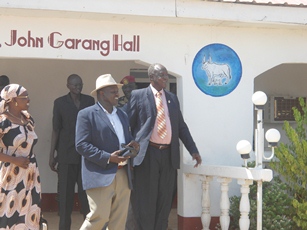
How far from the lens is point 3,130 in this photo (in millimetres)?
5871

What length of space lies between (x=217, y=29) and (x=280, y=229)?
2492mm

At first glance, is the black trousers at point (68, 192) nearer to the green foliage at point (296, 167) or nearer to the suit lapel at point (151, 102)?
the suit lapel at point (151, 102)

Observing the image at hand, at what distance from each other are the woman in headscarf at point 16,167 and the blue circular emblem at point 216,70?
8.06 ft

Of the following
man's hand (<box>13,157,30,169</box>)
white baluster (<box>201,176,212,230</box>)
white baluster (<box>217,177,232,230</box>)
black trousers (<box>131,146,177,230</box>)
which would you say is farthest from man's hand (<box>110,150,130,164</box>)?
white baluster (<box>201,176,212,230</box>)

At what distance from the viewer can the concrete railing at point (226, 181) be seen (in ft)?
22.0

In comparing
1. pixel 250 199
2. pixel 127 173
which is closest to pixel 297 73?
pixel 250 199

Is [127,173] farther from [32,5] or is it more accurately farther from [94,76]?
[94,76]

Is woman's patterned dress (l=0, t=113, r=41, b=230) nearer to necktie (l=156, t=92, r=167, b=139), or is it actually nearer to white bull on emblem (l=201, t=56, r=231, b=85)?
necktie (l=156, t=92, r=167, b=139)

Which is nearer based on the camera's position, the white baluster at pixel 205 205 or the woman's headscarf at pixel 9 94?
the woman's headscarf at pixel 9 94

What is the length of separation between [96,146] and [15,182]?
2.65ft

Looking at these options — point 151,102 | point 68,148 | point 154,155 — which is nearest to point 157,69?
point 151,102

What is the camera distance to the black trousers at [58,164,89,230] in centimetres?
759

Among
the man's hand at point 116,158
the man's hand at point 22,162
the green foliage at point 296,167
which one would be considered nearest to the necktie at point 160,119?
the man's hand at point 116,158

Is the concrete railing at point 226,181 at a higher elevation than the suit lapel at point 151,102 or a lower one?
lower
